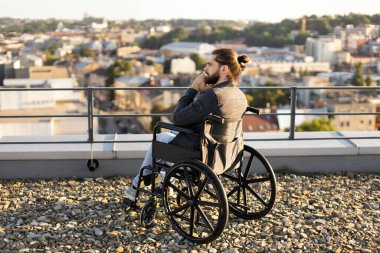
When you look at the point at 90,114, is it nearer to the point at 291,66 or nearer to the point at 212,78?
the point at 212,78

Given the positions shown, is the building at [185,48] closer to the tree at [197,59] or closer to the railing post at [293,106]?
the tree at [197,59]

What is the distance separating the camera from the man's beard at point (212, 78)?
3.72 meters

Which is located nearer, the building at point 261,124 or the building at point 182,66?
the building at point 261,124

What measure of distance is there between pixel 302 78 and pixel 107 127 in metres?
33.7

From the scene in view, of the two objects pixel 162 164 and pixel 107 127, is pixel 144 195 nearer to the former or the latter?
pixel 162 164

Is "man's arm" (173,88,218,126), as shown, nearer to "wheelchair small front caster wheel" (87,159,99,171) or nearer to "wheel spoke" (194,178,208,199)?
"wheel spoke" (194,178,208,199)

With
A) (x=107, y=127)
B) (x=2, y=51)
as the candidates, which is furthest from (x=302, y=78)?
(x=2, y=51)

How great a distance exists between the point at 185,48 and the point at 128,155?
287ft

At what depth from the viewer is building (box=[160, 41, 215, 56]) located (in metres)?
89.9

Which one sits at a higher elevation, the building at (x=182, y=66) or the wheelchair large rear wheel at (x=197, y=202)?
the wheelchair large rear wheel at (x=197, y=202)

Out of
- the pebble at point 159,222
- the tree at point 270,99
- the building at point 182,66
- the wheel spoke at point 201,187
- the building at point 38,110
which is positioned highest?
the wheel spoke at point 201,187

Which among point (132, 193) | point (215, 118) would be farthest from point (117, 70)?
point (215, 118)

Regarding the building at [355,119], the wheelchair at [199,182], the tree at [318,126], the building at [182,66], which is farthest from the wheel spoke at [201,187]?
the building at [182,66]

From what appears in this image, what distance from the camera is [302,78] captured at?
72562 mm
